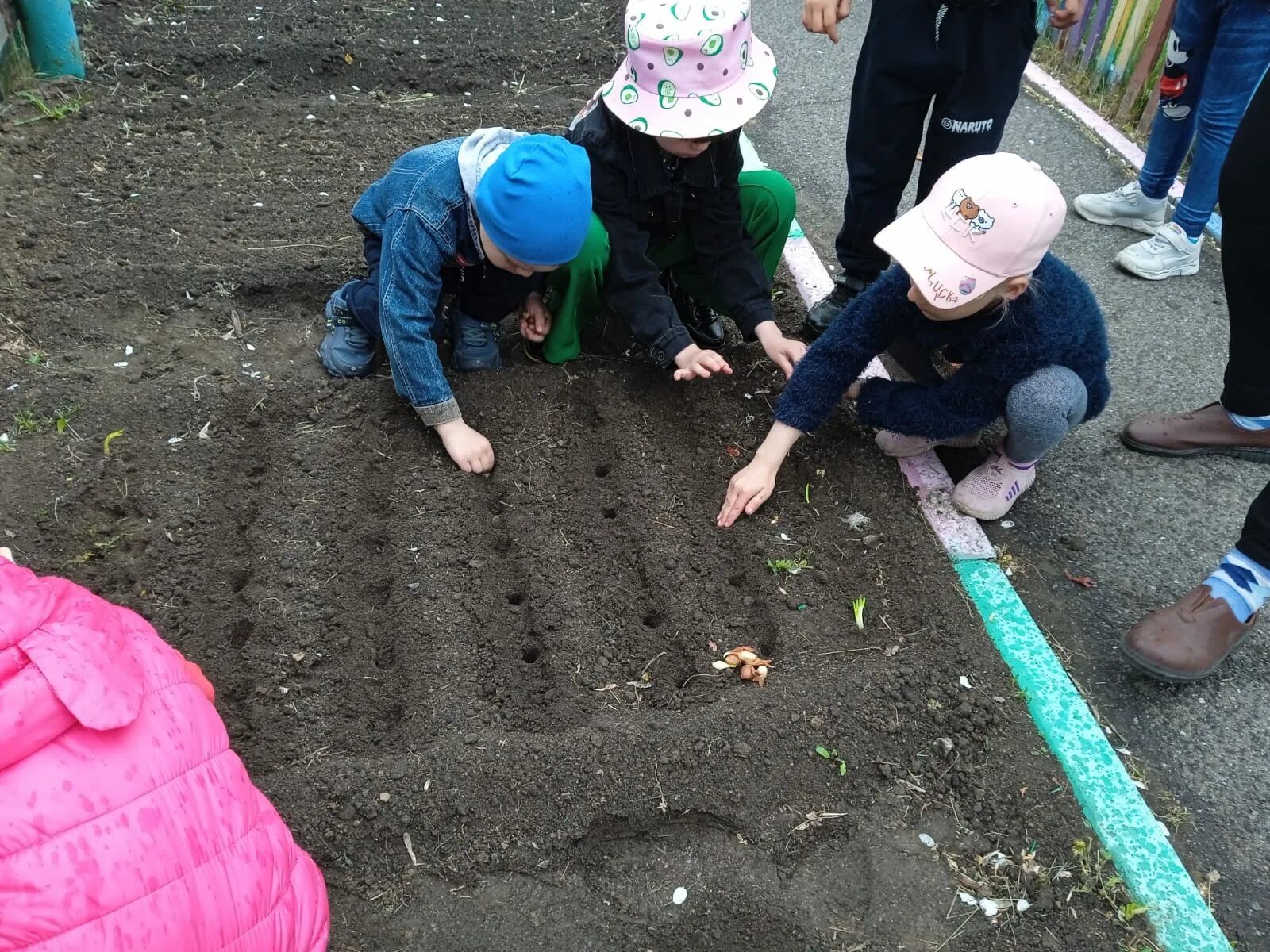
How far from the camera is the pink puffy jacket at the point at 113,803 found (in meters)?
1.31

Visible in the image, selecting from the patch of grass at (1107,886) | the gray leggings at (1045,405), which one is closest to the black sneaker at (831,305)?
the gray leggings at (1045,405)

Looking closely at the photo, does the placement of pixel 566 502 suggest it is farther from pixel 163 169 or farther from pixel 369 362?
pixel 163 169

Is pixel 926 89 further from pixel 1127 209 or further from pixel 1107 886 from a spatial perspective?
pixel 1107 886

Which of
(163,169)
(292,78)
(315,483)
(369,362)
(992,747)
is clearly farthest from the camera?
(292,78)

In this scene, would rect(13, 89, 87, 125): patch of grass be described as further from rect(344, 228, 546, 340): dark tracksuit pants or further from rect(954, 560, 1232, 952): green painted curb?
rect(954, 560, 1232, 952): green painted curb

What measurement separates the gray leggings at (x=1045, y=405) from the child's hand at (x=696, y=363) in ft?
2.54

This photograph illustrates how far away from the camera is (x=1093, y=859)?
1.98 meters

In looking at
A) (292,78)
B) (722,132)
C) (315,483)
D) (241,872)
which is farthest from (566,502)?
(292,78)

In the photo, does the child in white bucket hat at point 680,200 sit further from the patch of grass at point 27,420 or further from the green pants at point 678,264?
the patch of grass at point 27,420

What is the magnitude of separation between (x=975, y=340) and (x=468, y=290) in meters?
1.45

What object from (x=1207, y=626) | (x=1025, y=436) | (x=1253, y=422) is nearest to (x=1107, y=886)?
(x=1207, y=626)

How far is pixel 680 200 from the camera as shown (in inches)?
114

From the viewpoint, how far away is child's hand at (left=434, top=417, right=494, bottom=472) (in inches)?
107

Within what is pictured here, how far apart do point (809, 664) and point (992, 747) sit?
43cm
